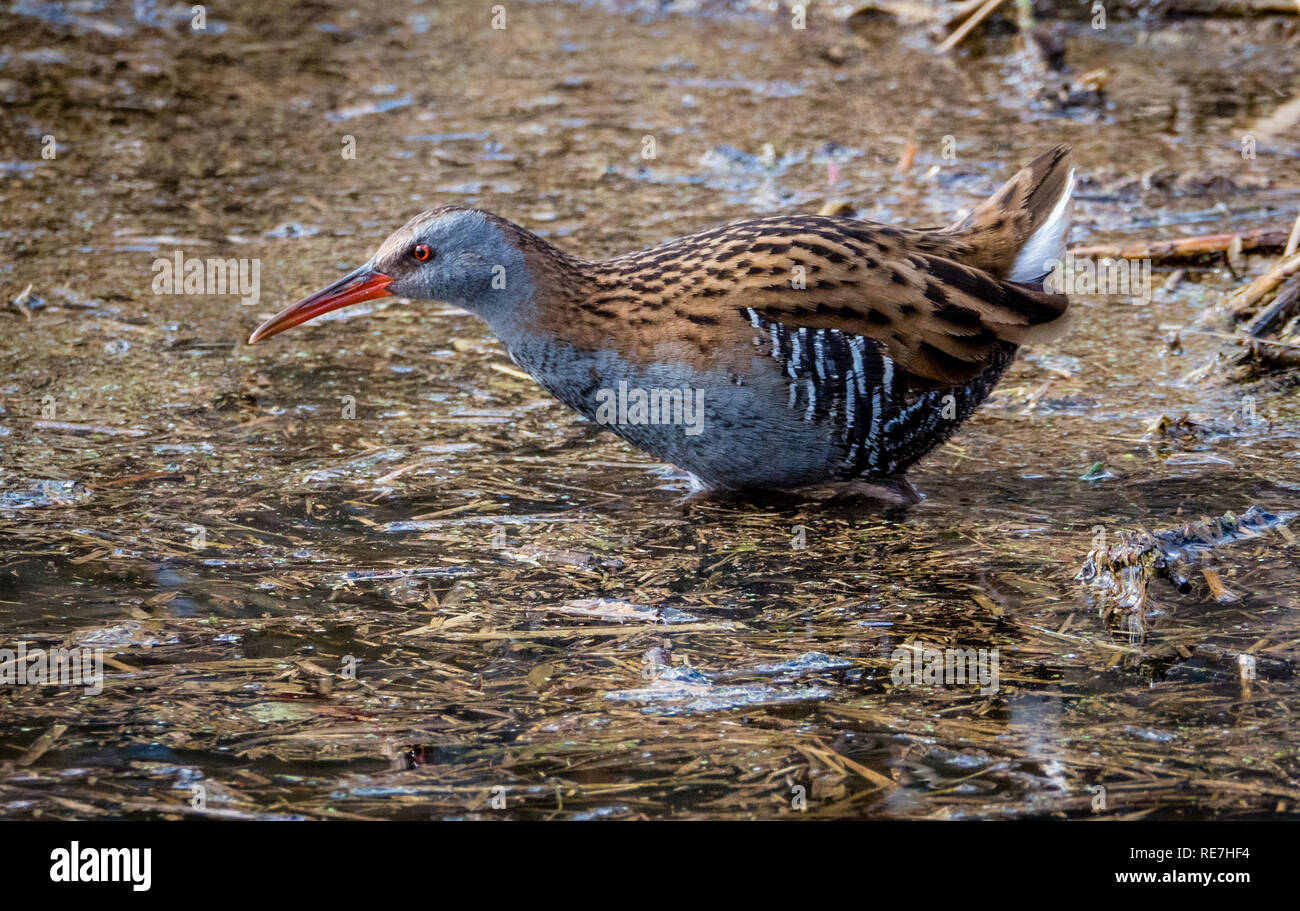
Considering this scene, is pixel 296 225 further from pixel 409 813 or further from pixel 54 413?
pixel 409 813

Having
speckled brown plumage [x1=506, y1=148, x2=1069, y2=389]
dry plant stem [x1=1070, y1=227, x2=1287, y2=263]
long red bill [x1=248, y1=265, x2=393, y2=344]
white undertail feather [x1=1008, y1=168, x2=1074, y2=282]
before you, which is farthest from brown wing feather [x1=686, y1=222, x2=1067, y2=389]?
dry plant stem [x1=1070, y1=227, x2=1287, y2=263]

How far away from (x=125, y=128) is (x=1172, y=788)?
23.4 ft

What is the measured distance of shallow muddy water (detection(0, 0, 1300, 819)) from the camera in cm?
336

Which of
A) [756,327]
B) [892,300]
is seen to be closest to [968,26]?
[892,300]

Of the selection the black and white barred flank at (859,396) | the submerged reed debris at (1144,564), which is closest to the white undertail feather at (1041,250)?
the black and white barred flank at (859,396)

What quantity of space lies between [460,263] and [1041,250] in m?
1.92

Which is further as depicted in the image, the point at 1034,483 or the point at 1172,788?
the point at 1034,483

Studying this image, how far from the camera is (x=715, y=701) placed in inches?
143

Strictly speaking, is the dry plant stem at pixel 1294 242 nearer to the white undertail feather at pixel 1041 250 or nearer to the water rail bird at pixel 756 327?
the white undertail feather at pixel 1041 250

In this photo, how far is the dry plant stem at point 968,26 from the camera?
9.62 m

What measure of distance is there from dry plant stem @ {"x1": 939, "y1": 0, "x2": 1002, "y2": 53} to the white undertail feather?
5018 mm

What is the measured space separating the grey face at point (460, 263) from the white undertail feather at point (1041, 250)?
1.64 meters

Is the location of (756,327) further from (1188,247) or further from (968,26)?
(968,26)
